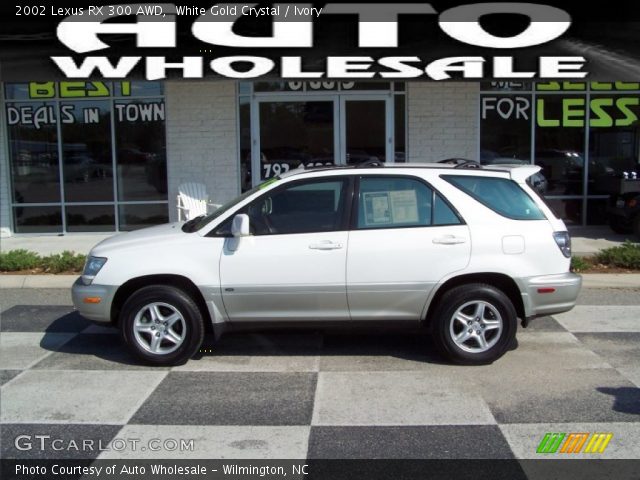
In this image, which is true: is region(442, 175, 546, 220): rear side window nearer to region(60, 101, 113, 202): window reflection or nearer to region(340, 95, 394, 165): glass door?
region(340, 95, 394, 165): glass door

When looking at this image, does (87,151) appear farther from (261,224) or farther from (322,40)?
(261,224)

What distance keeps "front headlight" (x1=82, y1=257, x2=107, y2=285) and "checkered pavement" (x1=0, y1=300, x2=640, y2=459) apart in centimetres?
78

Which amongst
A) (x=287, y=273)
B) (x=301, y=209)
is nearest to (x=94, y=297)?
(x=287, y=273)

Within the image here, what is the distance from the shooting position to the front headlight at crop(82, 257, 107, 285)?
6.04 m

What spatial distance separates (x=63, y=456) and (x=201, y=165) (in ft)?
30.0

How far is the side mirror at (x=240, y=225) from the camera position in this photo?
582cm

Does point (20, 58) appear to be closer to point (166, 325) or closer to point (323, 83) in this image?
point (323, 83)

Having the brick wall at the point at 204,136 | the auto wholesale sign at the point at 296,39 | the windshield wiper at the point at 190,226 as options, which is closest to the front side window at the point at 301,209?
the windshield wiper at the point at 190,226

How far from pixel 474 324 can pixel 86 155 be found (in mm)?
10056

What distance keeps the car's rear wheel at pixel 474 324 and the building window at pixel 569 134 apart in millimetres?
7835

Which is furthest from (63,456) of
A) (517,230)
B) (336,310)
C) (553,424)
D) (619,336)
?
(619,336)

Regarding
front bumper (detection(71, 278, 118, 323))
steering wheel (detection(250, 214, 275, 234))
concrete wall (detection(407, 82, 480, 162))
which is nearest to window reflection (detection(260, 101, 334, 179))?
concrete wall (detection(407, 82, 480, 162))

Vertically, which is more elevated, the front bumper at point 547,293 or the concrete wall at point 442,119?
the concrete wall at point 442,119

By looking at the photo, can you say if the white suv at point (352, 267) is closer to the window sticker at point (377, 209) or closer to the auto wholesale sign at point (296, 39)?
the window sticker at point (377, 209)
